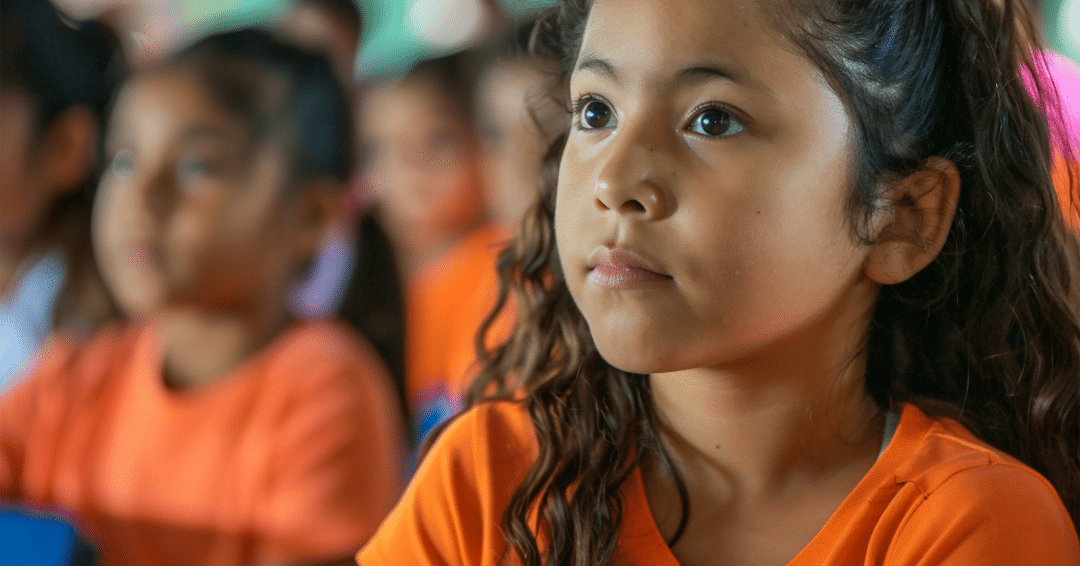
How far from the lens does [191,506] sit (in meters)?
1.34

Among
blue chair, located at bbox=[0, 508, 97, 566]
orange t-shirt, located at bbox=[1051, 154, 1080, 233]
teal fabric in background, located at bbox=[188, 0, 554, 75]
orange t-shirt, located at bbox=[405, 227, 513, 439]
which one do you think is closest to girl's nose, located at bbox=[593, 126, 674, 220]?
orange t-shirt, located at bbox=[1051, 154, 1080, 233]

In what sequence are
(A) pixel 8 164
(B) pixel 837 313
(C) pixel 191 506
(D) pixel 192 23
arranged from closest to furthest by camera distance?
(B) pixel 837 313 → (C) pixel 191 506 → (A) pixel 8 164 → (D) pixel 192 23

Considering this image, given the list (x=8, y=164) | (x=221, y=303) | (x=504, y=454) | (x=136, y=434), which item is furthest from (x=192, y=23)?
(x=504, y=454)

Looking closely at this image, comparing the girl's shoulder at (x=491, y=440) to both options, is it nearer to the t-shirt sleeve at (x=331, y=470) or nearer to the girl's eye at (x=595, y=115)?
the girl's eye at (x=595, y=115)

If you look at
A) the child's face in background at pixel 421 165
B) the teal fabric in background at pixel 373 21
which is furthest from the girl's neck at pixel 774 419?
the teal fabric in background at pixel 373 21

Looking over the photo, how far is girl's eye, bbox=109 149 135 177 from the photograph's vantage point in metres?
1.43

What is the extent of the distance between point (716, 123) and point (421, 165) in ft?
4.85

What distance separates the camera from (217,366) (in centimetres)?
142

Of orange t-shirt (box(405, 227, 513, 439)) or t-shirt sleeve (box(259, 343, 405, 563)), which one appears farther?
orange t-shirt (box(405, 227, 513, 439))

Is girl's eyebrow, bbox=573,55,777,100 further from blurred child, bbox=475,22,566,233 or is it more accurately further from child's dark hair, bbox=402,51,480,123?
child's dark hair, bbox=402,51,480,123

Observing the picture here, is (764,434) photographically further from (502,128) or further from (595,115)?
Answer: (502,128)

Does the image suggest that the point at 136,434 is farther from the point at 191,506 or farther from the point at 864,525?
the point at 864,525

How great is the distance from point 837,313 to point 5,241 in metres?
1.73

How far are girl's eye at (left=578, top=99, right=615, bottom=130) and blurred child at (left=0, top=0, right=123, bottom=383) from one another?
1.40m
